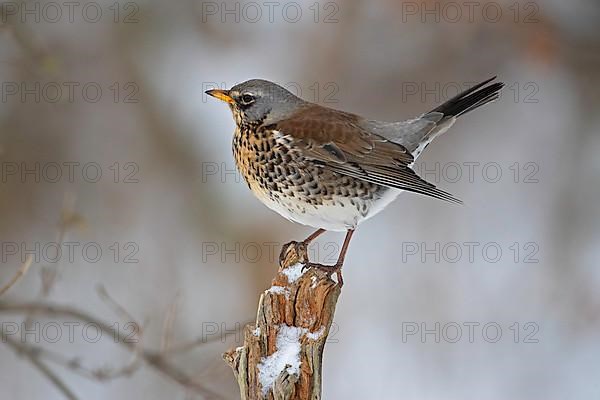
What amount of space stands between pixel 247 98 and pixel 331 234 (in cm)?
343

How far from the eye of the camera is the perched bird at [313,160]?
3.89m

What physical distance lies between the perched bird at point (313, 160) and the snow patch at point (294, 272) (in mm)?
364

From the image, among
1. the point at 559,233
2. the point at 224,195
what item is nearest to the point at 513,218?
the point at 559,233

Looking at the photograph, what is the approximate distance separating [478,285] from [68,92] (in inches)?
146

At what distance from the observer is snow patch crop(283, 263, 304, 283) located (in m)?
3.30

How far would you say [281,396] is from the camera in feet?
9.66

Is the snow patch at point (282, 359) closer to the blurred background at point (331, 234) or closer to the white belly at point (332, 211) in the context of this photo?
the white belly at point (332, 211)

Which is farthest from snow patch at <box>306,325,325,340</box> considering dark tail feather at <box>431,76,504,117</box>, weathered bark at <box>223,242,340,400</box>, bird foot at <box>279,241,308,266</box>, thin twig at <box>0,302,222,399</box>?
dark tail feather at <box>431,76,504,117</box>

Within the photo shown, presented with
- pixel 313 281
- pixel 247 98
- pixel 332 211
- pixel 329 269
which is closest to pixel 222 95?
pixel 247 98

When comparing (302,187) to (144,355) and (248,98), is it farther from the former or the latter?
(144,355)

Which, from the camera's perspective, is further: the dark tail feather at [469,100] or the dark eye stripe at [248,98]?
the dark tail feather at [469,100]

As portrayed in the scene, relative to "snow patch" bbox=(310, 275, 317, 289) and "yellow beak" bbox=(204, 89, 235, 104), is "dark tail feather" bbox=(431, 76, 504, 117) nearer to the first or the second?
"yellow beak" bbox=(204, 89, 235, 104)

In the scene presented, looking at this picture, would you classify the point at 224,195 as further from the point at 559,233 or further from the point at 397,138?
the point at 397,138

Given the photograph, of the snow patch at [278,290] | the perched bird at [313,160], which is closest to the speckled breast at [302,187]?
the perched bird at [313,160]
